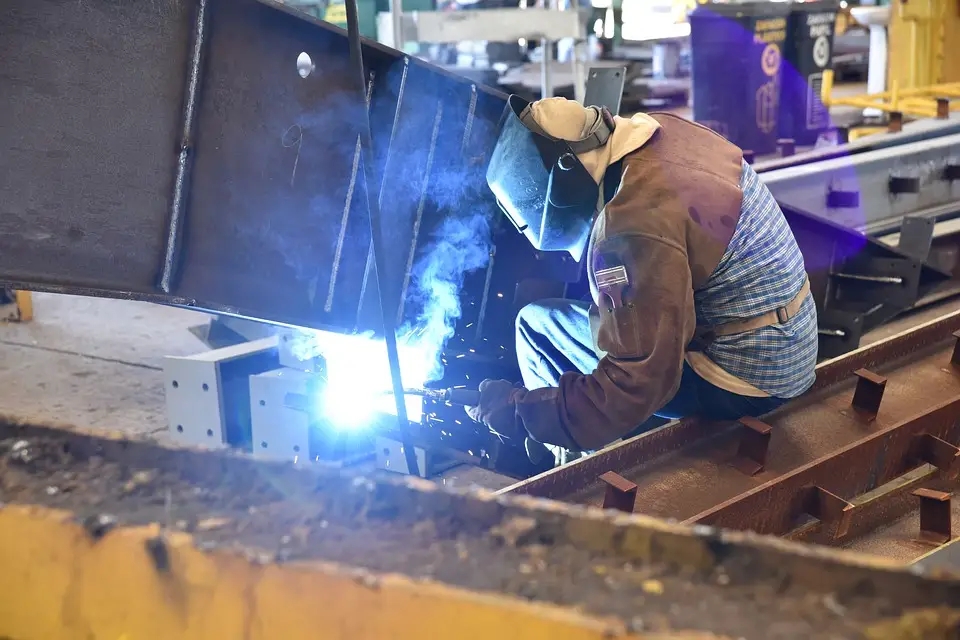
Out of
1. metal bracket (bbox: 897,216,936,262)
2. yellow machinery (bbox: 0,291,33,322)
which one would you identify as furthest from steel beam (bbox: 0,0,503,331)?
yellow machinery (bbox: 0,291,33,322)

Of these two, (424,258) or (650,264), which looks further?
(424,258)

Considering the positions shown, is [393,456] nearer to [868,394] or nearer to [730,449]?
[730,449]

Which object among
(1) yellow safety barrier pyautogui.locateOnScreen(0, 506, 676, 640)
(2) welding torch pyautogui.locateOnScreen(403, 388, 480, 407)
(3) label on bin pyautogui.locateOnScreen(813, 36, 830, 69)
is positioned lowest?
(2) welding torch pyautogui.locateOnScreen(403, 388, 480, 407)

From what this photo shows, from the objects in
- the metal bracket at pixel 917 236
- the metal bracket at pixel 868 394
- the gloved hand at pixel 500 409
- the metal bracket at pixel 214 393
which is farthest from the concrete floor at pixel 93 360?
the metal bracket at pixel 917 236

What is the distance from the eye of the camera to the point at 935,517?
2521 millimetres

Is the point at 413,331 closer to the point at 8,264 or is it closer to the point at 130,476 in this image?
the point at 8,264

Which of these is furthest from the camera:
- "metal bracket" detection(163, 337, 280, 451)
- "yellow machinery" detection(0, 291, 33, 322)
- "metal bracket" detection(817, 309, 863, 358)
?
"yellow machinery" detection(0, 291, 33, 322)

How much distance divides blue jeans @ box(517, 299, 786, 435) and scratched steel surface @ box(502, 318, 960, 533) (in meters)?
0.09

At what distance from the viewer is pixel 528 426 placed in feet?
8.34

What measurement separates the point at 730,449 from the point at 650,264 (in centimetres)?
78

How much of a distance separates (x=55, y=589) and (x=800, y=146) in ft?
21.8

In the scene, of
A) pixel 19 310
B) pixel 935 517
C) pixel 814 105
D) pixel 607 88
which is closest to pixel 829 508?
pixel 935 517

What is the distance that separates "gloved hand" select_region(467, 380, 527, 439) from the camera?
102 inches

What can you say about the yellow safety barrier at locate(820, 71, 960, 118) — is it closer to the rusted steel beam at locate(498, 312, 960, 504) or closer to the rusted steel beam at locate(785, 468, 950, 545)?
the rusted steel beam at locate(498, 312, 960, 504)
